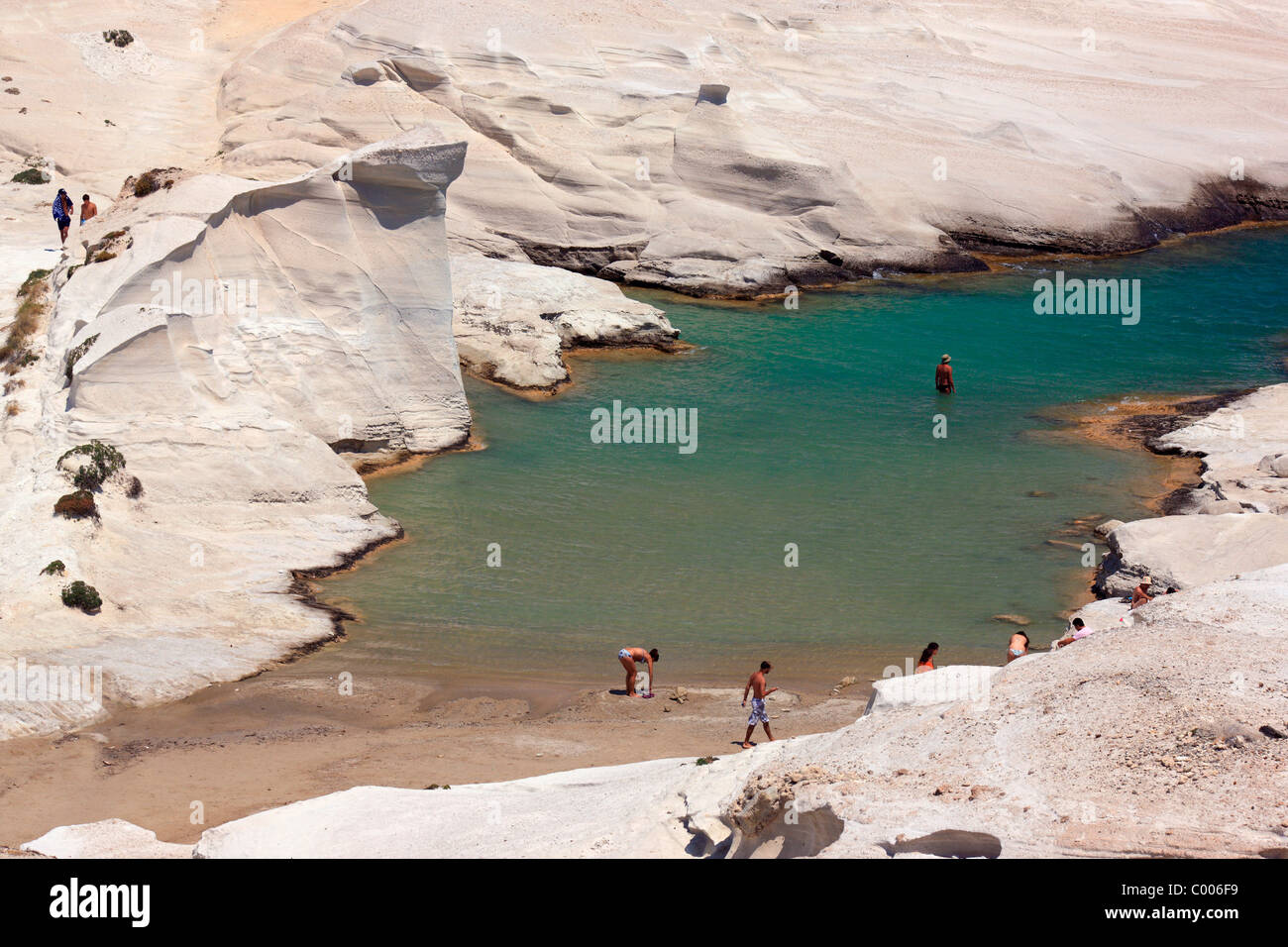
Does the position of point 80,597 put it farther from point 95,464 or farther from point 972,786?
point 972,786

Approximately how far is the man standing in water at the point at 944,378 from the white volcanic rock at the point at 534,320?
19.9 feet

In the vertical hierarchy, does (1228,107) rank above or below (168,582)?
above

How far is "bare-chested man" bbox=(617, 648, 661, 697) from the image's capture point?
17516 millimetres

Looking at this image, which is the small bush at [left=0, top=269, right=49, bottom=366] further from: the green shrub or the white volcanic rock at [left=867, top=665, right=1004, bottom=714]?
the white volcanic rock at [left=867, top=665, right=1004, bottom=714]

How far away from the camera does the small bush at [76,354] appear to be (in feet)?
71.4

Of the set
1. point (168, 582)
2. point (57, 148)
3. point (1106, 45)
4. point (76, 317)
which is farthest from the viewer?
point (1106, 45)

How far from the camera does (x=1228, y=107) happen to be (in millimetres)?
47500

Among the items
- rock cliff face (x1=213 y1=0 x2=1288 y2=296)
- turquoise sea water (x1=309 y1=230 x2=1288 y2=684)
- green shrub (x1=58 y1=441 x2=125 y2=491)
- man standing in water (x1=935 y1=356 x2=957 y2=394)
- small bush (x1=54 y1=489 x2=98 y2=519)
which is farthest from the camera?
rock cliff face (x1=213 y1=0 x2=1288 y2=296)

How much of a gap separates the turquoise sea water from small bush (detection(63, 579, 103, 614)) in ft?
10.4

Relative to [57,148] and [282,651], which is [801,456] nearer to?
[282,651]

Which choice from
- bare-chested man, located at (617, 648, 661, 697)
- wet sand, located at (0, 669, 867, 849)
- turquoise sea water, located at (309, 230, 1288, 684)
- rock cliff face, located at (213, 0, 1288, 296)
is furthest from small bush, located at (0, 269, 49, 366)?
bare-chested man, located at (617, 648, 661, 697)

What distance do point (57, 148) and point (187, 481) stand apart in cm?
1932

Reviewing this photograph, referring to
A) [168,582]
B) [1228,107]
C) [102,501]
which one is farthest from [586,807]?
[1228,107]

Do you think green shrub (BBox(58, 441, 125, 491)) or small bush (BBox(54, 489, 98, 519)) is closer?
small bush (BBox(54, 489, 98, 519))
